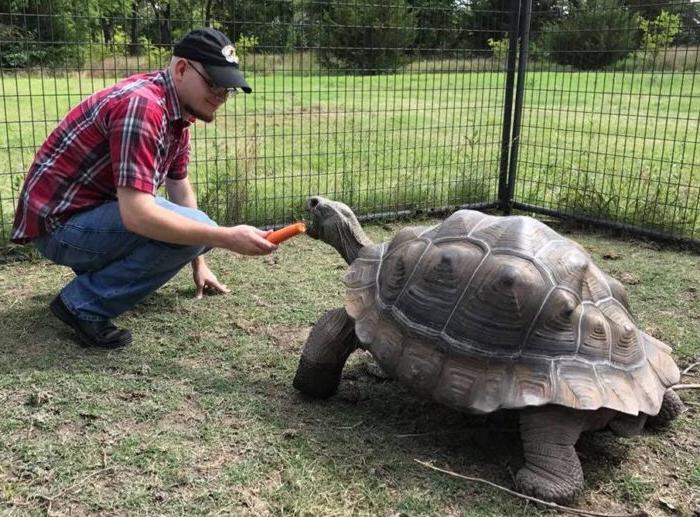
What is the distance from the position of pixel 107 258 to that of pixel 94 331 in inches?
15.1

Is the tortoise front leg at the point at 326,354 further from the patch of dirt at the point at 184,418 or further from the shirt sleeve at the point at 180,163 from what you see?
the shirt sleeve at the point at 180,163

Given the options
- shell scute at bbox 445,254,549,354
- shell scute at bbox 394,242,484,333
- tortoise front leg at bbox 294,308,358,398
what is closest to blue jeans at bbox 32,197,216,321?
tortoise front leg at bbox 294,308,358,398

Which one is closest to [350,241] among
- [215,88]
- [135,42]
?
[215,88]

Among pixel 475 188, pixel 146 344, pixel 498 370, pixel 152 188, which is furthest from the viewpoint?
pixel 475 188

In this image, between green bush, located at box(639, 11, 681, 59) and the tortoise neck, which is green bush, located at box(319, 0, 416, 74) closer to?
green bush, located at box(639, 11, 681, 59)

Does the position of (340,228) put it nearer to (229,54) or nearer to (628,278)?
(229,54)

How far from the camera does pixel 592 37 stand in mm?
6605

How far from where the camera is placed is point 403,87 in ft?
21.6

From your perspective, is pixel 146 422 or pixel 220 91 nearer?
pixel 146 422

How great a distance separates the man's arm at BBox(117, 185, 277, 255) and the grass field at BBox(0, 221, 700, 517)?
678 millimetres

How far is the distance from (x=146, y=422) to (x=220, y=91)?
1539 mm

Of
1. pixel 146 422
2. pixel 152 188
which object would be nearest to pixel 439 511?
pixel 146 422

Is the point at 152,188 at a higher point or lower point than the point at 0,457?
higher

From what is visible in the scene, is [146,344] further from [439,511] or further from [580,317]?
[580,317]
